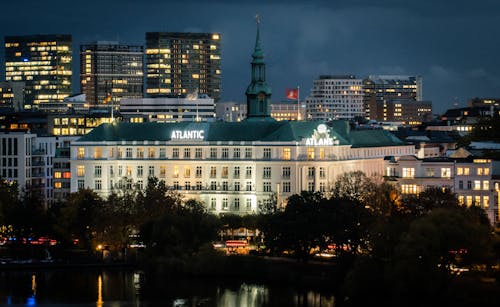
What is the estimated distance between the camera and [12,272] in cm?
16638

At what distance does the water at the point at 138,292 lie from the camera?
144625mm

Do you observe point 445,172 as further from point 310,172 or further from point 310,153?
point 310,153

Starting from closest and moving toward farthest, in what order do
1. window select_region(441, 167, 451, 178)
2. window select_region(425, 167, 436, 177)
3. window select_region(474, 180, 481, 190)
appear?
window select_region(474, 180, 481, 190) < window select_region(441, 167, 451, 178) < window select_region(425, 167, 436, 177)

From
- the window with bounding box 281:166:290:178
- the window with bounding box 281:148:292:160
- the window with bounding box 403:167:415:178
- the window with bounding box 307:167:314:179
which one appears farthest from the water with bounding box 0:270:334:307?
the window with bounding box 403:167:415:178

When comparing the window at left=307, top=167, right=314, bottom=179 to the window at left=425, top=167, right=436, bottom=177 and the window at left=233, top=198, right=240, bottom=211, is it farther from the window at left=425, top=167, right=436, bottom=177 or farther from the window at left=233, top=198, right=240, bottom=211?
the window at left=425, top=167, right=436, bottom=177

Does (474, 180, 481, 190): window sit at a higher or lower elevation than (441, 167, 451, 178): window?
lower

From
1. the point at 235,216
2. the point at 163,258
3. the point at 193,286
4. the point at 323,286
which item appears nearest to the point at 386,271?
the point at 323,286

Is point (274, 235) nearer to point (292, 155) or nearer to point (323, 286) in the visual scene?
point (323, 286)

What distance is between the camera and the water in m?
145

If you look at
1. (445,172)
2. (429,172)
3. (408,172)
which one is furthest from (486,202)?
(408,172)

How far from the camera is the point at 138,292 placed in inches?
5930

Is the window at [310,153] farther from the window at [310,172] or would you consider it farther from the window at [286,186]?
the window at [286,186]

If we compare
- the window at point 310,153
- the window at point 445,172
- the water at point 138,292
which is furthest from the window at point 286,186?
the water at point 138,292

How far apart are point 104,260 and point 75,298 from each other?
82.7ft
